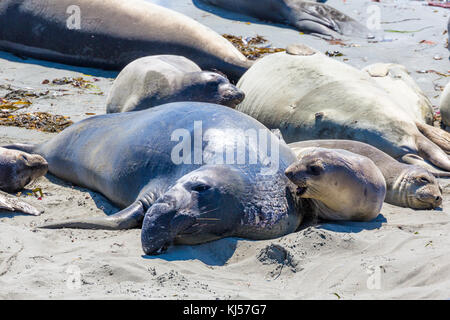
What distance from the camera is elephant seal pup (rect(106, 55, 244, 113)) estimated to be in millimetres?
5738

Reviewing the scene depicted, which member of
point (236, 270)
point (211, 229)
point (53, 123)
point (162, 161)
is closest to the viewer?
point (236, 270)

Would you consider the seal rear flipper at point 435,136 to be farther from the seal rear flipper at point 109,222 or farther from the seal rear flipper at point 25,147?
the seal rear flipper at point 25,147

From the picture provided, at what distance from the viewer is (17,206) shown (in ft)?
14.2

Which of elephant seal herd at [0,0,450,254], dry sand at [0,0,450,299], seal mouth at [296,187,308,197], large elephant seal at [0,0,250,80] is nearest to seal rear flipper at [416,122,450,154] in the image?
elephant seal herd at [0,0,450,254]

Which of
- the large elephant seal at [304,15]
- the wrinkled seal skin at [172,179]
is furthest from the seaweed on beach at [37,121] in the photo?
the large elephant seal at [304,15]

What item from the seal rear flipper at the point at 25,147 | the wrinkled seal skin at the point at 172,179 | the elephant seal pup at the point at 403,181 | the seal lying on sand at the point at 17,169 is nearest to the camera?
the wrinkled seal skin at the point at 172,179

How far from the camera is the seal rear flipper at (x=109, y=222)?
4.04 m

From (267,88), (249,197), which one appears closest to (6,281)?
(249,197)

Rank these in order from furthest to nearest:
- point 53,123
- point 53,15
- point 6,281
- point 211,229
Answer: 1. point 53,15
2. point 53,123
3. point 211,229
4. point 6,281

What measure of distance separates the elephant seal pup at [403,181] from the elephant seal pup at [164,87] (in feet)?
3.28

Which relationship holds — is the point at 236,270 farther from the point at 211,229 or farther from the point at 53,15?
the point at 53,15

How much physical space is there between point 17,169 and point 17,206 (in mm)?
496
